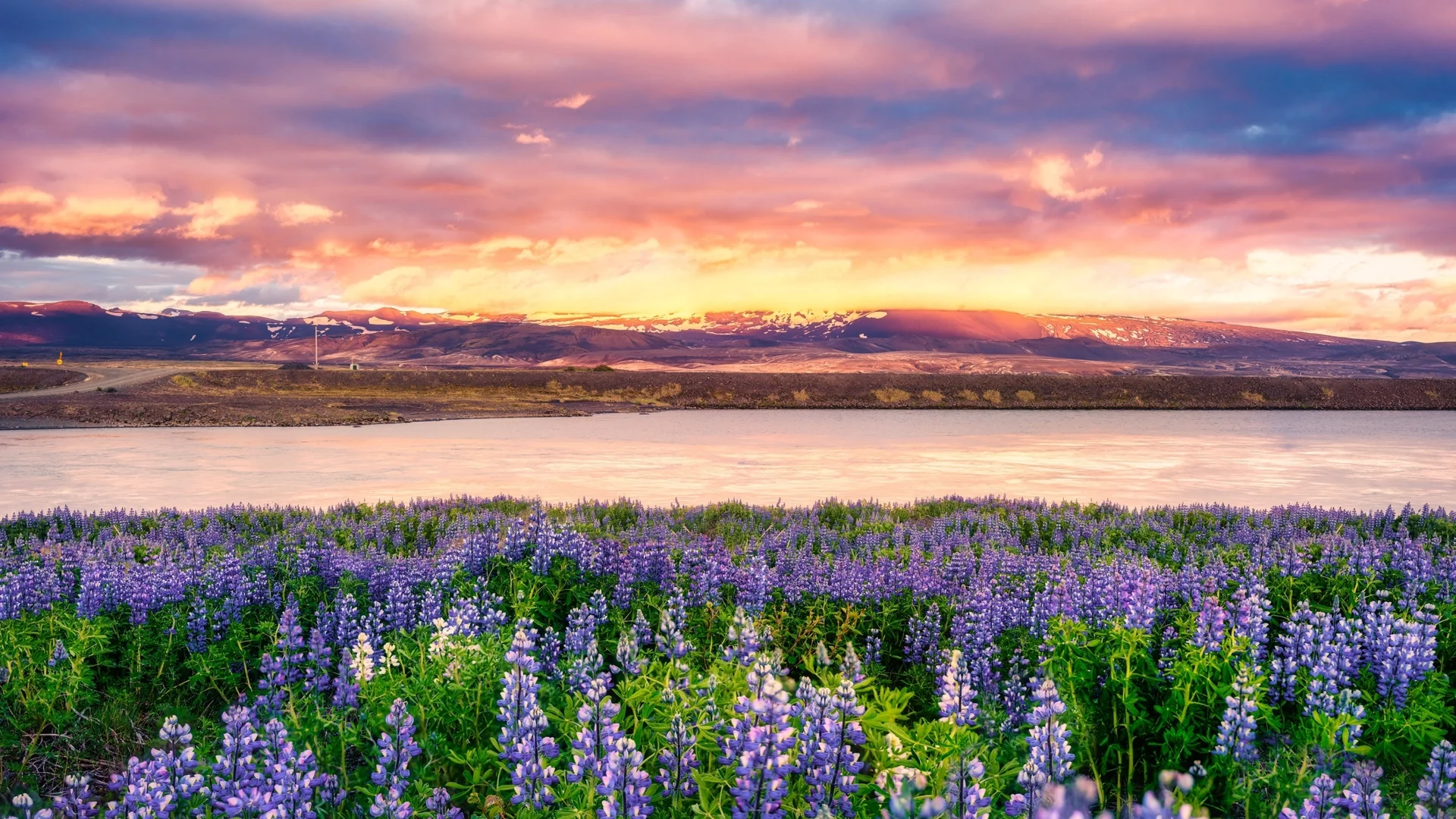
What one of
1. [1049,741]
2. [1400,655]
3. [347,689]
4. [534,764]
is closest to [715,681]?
[534,764]

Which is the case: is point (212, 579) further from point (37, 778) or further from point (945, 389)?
point (945, 389)

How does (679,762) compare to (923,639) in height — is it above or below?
above

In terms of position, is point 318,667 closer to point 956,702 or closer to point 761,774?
point 761,774

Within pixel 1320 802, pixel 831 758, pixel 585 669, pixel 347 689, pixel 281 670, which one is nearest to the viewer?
pixel 1320 802

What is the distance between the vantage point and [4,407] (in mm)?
41719

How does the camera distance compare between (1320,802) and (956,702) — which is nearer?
(1320,802)

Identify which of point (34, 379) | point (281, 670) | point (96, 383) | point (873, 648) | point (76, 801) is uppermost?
point (76, 801)

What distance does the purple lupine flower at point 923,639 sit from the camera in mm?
5824

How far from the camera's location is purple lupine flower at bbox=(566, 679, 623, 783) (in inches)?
114

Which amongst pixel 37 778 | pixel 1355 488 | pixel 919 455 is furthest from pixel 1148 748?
pixel 919 455

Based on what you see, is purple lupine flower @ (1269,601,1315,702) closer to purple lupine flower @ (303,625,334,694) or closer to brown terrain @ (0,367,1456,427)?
purple lupine flower @ (303,625,334,694)

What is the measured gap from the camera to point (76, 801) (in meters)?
2.85

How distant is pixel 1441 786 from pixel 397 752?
3.29 m

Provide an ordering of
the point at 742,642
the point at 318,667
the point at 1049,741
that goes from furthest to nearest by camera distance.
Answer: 1. the point at 318,667
2. the point at 742,642
3. the point at 1049,741
